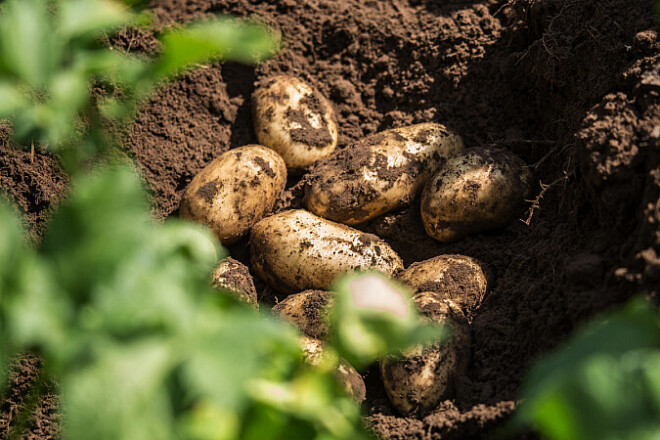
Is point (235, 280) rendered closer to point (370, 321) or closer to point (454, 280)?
point (454, 280)

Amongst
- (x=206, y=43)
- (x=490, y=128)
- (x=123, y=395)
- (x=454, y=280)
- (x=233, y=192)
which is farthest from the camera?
(x=490, y=128)

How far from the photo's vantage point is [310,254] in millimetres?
1992

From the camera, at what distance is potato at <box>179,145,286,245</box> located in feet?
6.82

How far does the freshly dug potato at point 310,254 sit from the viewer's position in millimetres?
1987

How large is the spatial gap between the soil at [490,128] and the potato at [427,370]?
0.04m

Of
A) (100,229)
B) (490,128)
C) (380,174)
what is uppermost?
(100,229)

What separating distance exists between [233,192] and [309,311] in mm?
505

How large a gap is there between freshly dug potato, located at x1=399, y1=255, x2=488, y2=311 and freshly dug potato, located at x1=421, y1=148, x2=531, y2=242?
15 centimetres

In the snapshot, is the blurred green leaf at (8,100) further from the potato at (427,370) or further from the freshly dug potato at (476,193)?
the freshly dug potato at (476,193)

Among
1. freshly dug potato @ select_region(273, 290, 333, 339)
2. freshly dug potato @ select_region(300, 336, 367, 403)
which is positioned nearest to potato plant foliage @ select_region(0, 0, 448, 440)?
freshly dug potato @ select_region(300, 336, 367, 403)

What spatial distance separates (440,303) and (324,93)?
1.05m

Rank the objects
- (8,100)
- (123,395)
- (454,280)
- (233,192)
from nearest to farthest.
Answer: (123,395), (8,100), (454,280), (233,192)

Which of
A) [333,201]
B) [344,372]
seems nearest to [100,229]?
[344,372]

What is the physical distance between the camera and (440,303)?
5.68ft
